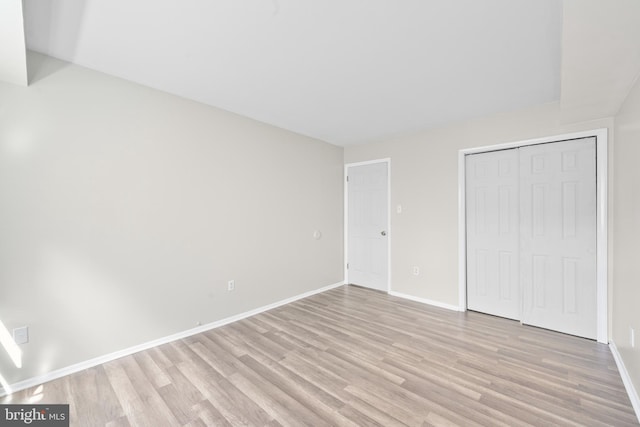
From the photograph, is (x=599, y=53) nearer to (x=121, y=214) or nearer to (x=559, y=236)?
(x=559, y=236)

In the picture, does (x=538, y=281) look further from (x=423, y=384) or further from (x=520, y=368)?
(x=423, y=384)

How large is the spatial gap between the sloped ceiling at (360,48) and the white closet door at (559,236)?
19.8 inches

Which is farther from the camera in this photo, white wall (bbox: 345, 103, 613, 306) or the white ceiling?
white wall (bbox: 345, 103, 613, 306)

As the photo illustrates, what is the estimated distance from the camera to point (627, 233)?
2.05 meters

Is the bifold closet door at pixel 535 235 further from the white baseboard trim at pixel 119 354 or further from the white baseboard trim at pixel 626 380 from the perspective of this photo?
the white baseboard trim at pixel 119 354

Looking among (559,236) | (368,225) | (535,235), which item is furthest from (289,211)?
(559,236)

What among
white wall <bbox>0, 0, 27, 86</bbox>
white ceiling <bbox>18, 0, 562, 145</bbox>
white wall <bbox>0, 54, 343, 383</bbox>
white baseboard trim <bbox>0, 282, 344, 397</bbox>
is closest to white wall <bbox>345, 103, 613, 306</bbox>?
white ceiling <bbox>18, 0, 562, 145</bbox>

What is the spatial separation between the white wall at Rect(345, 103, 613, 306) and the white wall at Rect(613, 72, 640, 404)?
88cm

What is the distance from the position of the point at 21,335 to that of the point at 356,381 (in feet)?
8.30

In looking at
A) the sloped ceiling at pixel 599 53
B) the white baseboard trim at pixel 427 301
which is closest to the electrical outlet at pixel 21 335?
the sloped ceiling at pixel 599 53

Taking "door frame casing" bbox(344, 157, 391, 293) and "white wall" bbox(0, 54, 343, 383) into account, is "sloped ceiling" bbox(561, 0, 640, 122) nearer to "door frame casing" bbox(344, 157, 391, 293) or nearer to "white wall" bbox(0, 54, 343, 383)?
"door frame casing" bbox(344, 157, 391, 293)

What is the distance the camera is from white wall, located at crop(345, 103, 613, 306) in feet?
10.7

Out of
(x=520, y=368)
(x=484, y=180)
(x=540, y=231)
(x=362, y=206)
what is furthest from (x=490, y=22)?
(x=362, y=206)

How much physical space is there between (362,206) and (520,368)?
2.92 metres
